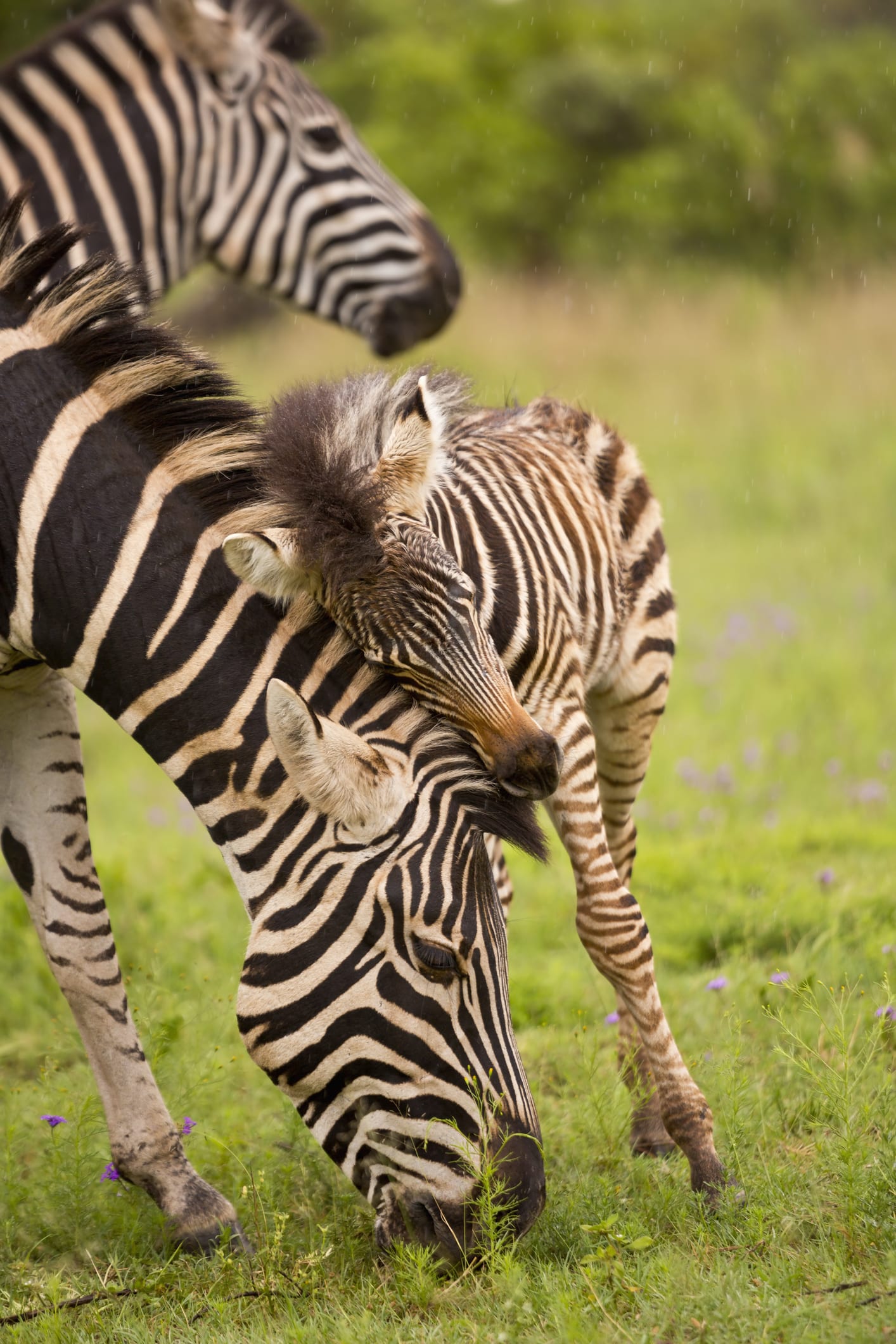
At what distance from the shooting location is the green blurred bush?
20.6 metres

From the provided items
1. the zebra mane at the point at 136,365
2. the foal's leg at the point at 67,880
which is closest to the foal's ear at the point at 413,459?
the zebra mane at the point at 136,365

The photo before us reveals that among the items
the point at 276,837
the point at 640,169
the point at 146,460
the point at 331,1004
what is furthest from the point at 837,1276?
the point at 640,169

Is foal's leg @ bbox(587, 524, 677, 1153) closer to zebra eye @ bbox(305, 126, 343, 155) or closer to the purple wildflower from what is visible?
the purple wildflower

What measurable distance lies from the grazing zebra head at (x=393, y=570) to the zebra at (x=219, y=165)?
2869 millimetres

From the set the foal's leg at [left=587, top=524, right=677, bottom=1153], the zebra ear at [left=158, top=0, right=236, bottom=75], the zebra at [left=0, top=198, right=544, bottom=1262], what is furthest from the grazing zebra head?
the zebra ear at [left=158, top=0, right=236, bottom=75]

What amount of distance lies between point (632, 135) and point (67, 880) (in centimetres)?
2079

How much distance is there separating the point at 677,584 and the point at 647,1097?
807 cm

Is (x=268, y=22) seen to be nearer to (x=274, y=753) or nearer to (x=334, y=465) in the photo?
(x=334, y=465)

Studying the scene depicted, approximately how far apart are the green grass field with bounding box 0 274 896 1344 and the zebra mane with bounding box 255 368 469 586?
65.8 inches

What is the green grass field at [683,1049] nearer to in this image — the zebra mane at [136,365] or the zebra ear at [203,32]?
the zebra mane at [136,365]

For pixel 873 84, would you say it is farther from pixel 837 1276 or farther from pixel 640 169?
pixel 837 1276

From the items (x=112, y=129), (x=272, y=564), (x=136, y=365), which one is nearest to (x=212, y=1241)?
(x=272, y=564)

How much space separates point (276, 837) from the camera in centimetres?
312

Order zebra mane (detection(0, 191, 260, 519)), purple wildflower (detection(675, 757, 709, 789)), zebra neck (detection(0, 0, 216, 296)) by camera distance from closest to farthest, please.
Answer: zebra mane (detection(0, 191, 260, 519)), zebra neck (detection(0, 0, 216, 296)), purple wildflower (detection(675, 757, 709, 789))
